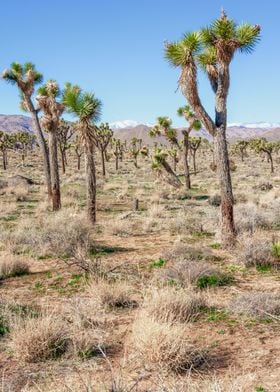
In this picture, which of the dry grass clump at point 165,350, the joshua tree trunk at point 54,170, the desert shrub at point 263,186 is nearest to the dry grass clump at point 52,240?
the dry grass clump at point 165,350

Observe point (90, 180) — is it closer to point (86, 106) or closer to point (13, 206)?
point (86, 106)

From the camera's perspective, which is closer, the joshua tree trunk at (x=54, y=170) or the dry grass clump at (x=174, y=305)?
the dry grass clump at (x=174, y=305)

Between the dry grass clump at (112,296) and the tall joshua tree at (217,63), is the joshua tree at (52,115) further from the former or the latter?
the dry grass clump at (112,296)

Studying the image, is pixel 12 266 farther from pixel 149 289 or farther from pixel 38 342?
pixel 38 342

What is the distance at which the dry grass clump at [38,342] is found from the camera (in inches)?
236

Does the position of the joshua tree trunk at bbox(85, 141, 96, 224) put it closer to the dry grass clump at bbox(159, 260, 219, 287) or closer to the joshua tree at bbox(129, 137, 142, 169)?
the dry grass clump at bbox(159, 260, 219, 287)

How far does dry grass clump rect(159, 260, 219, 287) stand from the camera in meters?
9.33

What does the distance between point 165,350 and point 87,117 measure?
14.1 metres

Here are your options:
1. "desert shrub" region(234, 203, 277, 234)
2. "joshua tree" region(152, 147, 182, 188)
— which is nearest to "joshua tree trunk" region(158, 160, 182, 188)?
"joshua tree" region(152, 147, 182, 188)

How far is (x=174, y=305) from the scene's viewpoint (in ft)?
23.8

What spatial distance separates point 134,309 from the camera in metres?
8.04

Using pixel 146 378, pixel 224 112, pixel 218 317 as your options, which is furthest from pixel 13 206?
pixel 146 378

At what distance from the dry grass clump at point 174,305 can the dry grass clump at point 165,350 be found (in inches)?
37.5

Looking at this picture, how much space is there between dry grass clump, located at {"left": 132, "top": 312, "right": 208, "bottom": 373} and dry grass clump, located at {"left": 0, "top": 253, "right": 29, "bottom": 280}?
5.93 m
